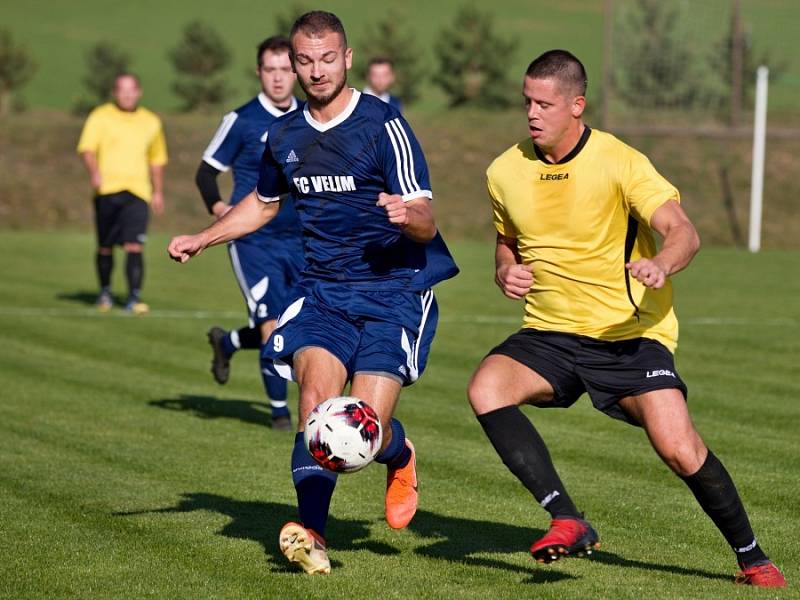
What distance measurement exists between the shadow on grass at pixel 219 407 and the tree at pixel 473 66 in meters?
35.2

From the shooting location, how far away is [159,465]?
27.9 feet

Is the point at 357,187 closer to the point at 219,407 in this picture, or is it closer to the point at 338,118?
the point at 338,118

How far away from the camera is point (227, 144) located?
10047 mm

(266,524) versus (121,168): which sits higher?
(121,168)

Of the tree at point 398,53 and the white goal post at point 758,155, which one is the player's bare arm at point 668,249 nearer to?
the white goal post at point 758,155

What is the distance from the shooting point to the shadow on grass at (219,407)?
10.3 m

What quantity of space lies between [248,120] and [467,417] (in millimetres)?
2664

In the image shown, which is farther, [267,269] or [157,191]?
[157,191]

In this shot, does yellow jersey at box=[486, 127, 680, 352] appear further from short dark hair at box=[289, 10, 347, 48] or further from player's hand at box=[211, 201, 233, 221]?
player's hand at box=[211, 201, 233, 221]

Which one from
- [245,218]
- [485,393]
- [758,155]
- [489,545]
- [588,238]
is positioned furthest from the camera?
[758,155]

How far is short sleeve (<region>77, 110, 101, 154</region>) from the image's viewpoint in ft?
55.9

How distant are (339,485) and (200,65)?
133 ft

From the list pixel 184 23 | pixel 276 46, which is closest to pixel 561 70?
pixel 276 46

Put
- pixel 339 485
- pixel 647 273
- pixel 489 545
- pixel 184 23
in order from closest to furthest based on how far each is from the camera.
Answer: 1. pixel 647 273
2. pixel 489 545
3. pixel 339 485
4. pixel 184 23
